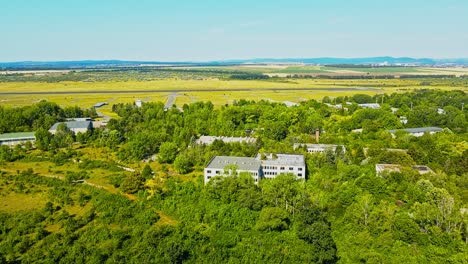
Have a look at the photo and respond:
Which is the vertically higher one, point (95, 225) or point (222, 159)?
point (222, 159)

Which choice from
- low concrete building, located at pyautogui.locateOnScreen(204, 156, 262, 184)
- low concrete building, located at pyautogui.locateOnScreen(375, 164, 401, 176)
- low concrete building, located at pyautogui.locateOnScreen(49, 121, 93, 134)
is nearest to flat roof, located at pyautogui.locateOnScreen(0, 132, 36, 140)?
low concrete building, located at pyautogui.locateOnScreen(49, 121, 93, 134)

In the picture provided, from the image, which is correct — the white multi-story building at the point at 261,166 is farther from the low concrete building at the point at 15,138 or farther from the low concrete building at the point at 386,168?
the low concrete building at the point at 15,138

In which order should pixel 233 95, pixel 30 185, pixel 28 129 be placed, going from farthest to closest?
pixel 233 95, pixel 28 129, pixel 30 185

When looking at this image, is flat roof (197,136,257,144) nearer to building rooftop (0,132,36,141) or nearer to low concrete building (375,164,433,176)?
low concrete building (375,164,433,176)

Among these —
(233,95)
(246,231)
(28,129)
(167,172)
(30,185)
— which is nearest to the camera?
(246,231)

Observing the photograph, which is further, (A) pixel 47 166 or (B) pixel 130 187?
(A) pixel 47 166

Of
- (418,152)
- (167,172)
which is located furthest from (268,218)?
(418,152)

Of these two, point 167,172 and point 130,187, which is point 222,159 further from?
point 130,187

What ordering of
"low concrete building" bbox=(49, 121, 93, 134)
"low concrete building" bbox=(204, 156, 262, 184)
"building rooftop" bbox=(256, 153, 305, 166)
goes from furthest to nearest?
"low concrete building" bbox=(49, 121, 93, 134), "building rooftop" bbox=(256, 153, 305, 166), "low concrete building" bbox=(204, 156, 262, 184)
